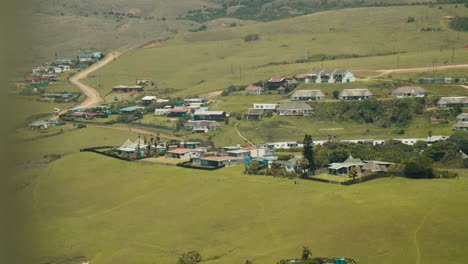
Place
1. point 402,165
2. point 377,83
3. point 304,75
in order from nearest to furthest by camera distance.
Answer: point 402,165
point 377,83
point 304,75

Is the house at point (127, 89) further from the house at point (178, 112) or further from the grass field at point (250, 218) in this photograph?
the grass field at point (250, 218)

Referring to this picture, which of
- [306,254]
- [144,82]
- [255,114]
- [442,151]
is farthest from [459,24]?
[306,254]

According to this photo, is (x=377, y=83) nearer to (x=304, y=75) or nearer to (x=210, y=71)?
(x=304, y=75)

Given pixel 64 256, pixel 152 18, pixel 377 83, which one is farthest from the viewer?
pixel 152 18

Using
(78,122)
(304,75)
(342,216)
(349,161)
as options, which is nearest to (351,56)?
(304,75)

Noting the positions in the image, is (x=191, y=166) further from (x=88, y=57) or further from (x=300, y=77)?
(x=88, y=57)
